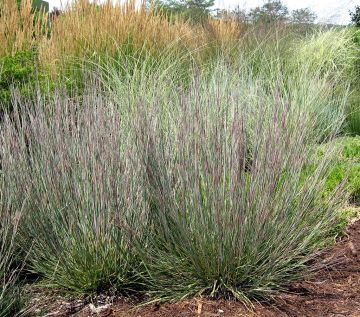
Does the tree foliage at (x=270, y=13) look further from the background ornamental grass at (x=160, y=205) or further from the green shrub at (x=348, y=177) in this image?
the background ornamental grass at (x=160, y=205)

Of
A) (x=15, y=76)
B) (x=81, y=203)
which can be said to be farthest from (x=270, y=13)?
(x=81, y=203)

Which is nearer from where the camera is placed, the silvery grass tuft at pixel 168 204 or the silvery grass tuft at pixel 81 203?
the silvery grass tuft at pixel 168 204

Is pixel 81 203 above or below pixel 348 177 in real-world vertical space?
above

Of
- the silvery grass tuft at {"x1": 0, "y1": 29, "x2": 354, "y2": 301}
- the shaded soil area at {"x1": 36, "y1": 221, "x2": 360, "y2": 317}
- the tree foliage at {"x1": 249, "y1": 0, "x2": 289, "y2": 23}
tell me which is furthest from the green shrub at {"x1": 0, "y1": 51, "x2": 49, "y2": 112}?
the tree foliage at {"x1": 249, "y1": 0, "x2": 289, "y2": 23}

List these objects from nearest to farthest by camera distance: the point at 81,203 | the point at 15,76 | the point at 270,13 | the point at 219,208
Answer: the point at 219,208 < the point at 81,203 < the point at 15,76 < the point at 270,13

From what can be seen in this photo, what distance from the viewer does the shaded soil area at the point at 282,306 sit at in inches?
124

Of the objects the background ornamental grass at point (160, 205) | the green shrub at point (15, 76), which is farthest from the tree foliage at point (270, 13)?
the background ornamental grass at point (160, 205)

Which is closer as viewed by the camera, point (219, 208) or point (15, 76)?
point (219, 208)

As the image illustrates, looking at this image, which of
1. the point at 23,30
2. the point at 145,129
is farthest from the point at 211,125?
the point at 23,30

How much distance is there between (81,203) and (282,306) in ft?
4.09

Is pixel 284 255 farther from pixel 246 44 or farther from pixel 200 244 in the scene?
pixel 246 44

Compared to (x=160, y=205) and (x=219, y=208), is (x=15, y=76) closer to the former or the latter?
(x=160, y=205)

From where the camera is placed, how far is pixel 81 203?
3424 millimetres

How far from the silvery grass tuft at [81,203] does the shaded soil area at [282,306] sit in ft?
0.53
